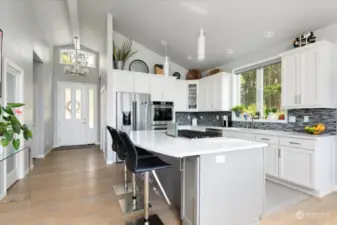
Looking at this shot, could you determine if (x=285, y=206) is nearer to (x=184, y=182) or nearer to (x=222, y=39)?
(x=184, y=182)

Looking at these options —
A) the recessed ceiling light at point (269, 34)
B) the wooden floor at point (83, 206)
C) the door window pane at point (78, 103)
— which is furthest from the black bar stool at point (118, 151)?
the door window pane at point (78, 103)

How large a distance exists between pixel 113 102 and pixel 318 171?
4.04 metres

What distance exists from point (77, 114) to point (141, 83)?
3586 millimetres

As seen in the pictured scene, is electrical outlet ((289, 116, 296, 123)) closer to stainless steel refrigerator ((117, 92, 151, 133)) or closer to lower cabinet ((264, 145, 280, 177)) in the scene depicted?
lower cabinet ((264, 145, 280, 177))

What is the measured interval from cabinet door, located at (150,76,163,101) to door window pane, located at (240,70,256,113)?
2062mm

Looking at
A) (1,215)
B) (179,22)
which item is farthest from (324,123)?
(1,215)

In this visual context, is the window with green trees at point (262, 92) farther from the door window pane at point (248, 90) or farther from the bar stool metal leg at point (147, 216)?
the bar stool metal leg at point (147, 216)

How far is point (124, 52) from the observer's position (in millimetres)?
5160

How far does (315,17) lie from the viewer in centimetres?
307

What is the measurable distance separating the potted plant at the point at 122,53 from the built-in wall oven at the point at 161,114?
128 centimetres

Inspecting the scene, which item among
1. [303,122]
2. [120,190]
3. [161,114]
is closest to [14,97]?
[120,190]

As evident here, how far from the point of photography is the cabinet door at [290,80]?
3.36 meters

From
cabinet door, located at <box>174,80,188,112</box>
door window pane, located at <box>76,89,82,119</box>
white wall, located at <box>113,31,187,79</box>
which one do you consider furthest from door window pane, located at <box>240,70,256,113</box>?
door window pane, located at <box>76,89,82,119</box>

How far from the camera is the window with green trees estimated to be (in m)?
4.05
